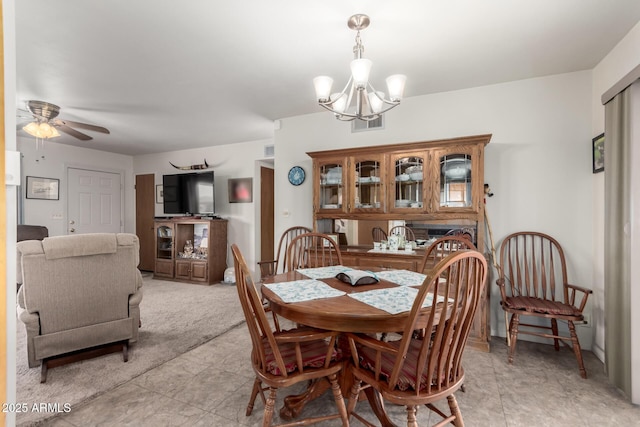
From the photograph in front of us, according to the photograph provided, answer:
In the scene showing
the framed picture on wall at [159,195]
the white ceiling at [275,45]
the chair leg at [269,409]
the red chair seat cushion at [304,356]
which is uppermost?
the white ceiling at [275,45]

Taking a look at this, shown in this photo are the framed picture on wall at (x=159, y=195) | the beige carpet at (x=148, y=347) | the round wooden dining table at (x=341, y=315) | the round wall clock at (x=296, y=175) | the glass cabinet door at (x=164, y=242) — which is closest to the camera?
the round wooden dining table at (x=341, y=315)

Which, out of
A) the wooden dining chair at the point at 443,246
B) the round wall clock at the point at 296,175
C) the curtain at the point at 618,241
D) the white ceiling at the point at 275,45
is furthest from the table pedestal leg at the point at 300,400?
the round wall clock at the point at 296,175

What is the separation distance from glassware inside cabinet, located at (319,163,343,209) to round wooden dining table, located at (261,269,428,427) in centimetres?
168

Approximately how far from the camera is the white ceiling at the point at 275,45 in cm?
187

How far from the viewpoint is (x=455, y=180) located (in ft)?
9.42

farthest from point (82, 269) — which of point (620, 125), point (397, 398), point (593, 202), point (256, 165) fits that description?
point (593, 202)

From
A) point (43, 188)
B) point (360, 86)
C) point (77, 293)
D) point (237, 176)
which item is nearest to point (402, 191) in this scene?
point (360, 86)

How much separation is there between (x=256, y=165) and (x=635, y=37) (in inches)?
179

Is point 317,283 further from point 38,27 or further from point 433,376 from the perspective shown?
point 38,27

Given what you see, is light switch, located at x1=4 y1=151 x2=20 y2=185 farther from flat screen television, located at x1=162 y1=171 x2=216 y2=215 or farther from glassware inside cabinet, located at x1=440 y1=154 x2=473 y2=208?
flat screen television, located at x1=162 y1=171 x2=216 y2=215

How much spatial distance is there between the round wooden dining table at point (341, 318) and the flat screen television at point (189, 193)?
4.02 m

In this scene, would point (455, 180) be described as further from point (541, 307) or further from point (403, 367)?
point (403, 367)

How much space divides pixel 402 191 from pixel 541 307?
1.48 meters

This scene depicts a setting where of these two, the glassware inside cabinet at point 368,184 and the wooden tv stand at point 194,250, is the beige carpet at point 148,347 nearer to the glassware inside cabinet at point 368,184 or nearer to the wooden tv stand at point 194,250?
the wooden tv stand at point 194,250
